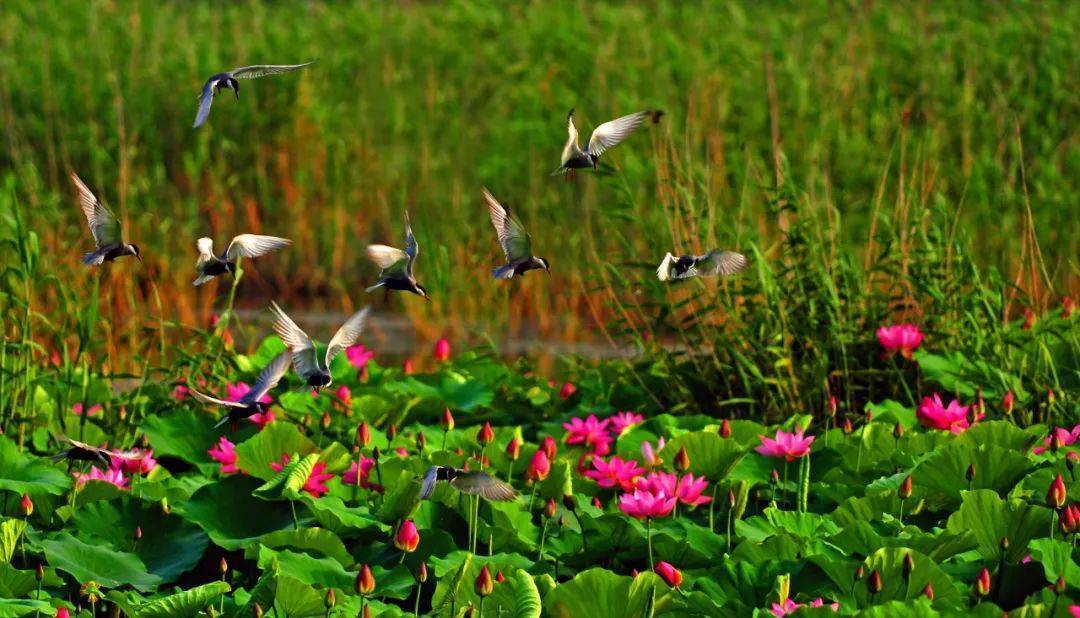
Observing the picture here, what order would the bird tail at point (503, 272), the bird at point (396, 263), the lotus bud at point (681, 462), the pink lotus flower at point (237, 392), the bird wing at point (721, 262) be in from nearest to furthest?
the bird tail at point (503, 272) → the bird at point (396, 263) → the bird wing at point (721, 262) → the lotus bud at point (681, 462) → the pink lotus flower at point (237, 392)

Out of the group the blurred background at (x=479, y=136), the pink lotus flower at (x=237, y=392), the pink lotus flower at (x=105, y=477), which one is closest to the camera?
the pink lotus flower at (x=105, y=477)

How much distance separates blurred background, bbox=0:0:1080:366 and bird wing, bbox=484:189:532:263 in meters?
3.35

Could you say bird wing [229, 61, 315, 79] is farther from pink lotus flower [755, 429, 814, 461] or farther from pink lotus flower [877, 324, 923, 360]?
pink lotus flower [877, 324, 923, 360]

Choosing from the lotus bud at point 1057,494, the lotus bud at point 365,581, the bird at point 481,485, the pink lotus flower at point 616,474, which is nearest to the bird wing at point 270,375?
the bird at point 481,485

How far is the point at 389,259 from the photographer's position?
7.95 ft

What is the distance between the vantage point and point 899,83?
25.9ft

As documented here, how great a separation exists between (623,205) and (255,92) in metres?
4.52

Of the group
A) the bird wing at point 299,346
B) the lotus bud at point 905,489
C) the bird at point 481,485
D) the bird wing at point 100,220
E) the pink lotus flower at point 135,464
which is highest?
the bird wing at point 100,220

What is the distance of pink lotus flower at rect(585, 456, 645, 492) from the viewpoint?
3043mm

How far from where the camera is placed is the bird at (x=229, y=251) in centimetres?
256

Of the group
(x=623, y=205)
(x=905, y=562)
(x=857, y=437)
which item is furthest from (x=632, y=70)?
(x=905, y=562)

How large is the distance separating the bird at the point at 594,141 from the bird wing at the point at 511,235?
0.12 meters

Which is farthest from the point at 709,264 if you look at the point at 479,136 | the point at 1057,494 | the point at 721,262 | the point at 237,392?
the point at 479,136

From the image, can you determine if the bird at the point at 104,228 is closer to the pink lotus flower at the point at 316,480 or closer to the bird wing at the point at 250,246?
the bird wing at the point at 250,246
